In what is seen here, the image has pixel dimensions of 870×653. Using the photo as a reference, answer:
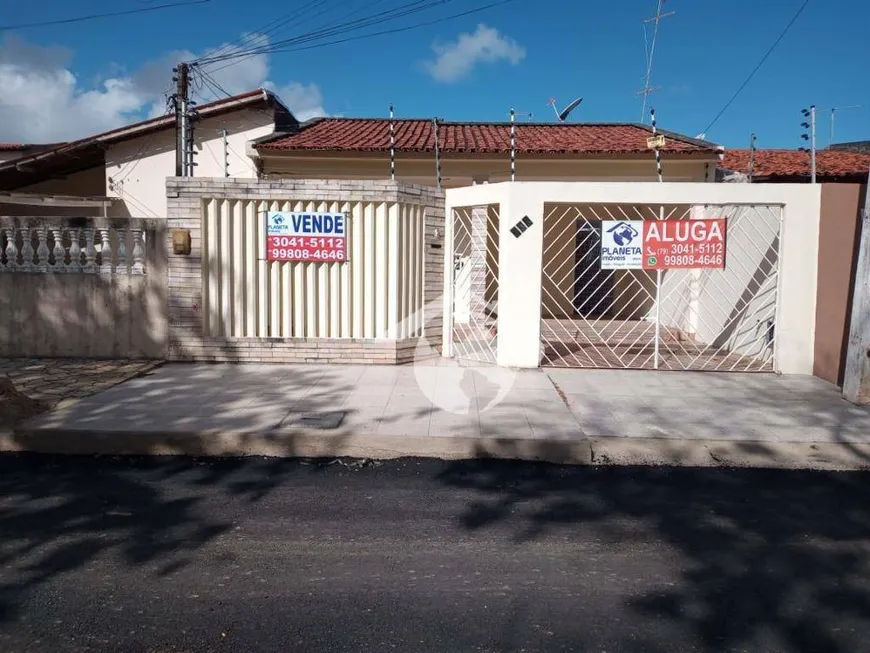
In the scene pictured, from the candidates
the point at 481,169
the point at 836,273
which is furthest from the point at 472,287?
the point at 481,169

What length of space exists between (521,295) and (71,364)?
18.6ft

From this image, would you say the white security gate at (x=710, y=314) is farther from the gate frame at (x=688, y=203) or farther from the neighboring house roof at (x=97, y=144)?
the neighboring house roof at (x=97, y=144)

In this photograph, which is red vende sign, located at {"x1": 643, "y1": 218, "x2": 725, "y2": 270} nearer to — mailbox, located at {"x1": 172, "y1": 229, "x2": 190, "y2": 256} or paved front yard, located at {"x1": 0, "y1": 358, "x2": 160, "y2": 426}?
mailbox, located at {"x1": 172, "y1": 229, "x2": 190, "y2": 256}

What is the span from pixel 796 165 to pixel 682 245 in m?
9.49

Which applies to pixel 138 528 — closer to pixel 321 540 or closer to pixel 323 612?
pixel 321 540

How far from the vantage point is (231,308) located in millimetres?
8859

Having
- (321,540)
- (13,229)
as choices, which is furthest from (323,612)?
(13,229)

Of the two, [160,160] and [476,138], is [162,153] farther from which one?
[476,138]

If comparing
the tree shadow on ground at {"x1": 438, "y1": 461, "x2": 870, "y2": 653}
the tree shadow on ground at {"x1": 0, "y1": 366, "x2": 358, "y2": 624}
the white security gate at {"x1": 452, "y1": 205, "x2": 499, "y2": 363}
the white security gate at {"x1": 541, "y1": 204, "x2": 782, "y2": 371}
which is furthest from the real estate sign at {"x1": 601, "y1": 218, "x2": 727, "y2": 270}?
the tree shadow on ground at {"x1": 0, "y1": 366, "x2": 358, "y2": 624}

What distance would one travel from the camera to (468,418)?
258 inches

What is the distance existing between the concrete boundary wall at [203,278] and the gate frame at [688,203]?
1.36 m

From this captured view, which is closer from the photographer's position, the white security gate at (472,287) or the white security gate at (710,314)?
the white security gate at (710,314)

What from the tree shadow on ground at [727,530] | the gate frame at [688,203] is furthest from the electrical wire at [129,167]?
the tree shadow on ground at [727,530]

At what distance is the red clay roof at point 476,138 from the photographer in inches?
555
